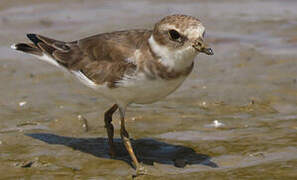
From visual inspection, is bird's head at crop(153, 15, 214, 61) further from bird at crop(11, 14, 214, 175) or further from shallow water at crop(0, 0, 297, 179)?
shallow water at crop(0, 0, 297, 179)

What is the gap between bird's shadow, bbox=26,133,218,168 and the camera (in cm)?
696

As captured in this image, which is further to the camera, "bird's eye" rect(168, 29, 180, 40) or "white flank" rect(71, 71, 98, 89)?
"white flank" rect(71, 71, 98, 89)

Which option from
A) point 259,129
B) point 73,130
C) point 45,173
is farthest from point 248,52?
point 45,173

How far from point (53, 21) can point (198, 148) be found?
6.60 meters

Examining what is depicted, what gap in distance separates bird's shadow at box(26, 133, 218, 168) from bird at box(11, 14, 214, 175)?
0.19m

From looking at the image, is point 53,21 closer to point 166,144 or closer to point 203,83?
point 203,83

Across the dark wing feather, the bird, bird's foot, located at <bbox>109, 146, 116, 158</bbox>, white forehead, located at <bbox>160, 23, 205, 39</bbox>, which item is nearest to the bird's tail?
the dark wing feather

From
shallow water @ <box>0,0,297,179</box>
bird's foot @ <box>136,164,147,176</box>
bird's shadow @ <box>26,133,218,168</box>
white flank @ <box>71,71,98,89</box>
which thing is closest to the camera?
bird's foot @ <box>136,164,147,176</box>

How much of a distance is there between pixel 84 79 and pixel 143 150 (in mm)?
1053

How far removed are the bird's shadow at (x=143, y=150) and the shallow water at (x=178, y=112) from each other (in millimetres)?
12

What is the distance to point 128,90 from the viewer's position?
259 inches

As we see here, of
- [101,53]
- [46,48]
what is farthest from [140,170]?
[46,48]

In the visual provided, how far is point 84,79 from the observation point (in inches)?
286

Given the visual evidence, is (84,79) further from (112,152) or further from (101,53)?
(112,152)
